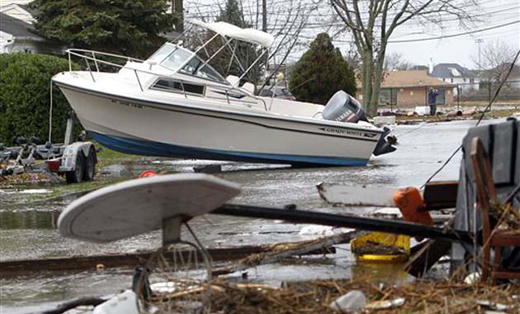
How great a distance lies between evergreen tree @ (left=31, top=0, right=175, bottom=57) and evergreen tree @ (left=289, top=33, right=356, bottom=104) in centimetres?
709

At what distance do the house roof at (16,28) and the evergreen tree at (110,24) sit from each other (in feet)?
12.1

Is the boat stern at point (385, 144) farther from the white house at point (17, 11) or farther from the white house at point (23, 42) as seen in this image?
the white house at point (17, 11)

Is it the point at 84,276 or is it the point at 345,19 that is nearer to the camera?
the point at 84,276

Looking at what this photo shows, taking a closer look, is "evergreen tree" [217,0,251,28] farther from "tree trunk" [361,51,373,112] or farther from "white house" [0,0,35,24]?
"white house" [0,0,35,24]

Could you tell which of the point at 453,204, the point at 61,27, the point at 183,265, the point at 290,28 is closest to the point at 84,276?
the point at 183,265

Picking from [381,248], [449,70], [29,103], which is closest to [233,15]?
[29,103]

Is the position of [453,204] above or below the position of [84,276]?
above

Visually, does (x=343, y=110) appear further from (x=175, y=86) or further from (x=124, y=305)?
(x=124, y=305)

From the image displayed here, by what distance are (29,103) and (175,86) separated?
20.9 feet

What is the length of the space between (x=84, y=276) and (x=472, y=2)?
42.1 metres

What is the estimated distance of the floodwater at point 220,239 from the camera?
23.1ft

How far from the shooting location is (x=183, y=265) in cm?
612

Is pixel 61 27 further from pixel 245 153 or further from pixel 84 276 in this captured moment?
pixel 84 276

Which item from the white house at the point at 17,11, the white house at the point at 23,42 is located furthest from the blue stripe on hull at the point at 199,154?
the white house at the point at 17,11
